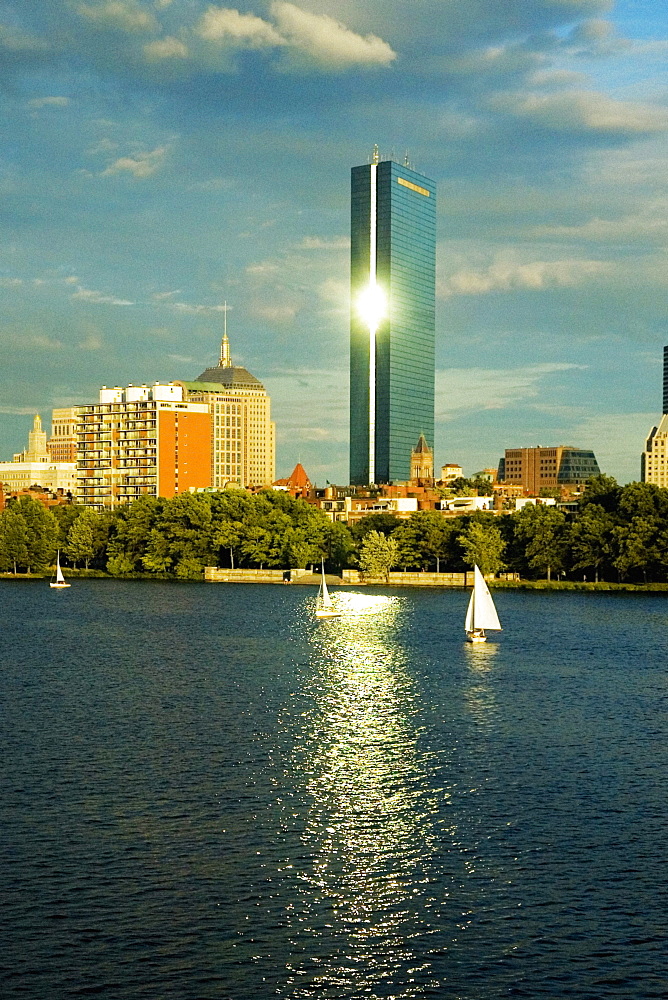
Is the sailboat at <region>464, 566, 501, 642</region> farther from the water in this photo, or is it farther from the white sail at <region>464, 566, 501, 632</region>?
the water

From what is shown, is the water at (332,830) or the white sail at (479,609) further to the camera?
the white sail at (479,609)

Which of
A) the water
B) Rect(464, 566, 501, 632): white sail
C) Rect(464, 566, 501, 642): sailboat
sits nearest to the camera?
the water

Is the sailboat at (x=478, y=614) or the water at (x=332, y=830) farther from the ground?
the sailboat at (x=478, y=614)

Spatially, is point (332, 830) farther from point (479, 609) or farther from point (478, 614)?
point (479, 609)

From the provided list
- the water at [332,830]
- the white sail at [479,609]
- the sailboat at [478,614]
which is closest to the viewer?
the water at [332,830]

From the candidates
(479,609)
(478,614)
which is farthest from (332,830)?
(479,609)

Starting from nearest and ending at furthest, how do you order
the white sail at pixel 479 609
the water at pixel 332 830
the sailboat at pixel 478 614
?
1. the water at pixel 332 830
2. the sailboat at pixel 478 614
3. the white sail at pixel 479 609

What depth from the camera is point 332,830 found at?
5328cm

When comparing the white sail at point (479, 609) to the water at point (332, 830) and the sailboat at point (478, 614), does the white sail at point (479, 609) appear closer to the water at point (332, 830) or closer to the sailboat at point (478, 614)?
the sailboat at point (478, 614)

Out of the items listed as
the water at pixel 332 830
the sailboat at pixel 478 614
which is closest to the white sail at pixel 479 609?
the sailboat at pixel 478 614

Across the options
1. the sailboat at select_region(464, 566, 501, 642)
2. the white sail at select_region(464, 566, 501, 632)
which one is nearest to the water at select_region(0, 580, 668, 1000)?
the sailboat at select_region(464, 566, 501, 642)

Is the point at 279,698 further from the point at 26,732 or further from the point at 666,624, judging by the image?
the point at 666,624

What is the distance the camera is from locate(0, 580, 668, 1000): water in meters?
39.1

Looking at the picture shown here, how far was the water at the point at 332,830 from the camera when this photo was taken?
39.1 meters
